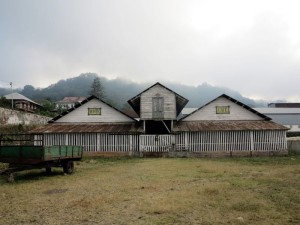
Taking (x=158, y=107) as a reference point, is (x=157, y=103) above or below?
above

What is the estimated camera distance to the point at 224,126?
102ft

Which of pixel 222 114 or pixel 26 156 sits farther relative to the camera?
pixel 222 114

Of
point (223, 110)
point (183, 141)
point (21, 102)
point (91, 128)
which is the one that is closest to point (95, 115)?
point (91, 128)

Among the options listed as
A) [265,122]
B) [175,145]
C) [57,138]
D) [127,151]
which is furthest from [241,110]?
[57,138]

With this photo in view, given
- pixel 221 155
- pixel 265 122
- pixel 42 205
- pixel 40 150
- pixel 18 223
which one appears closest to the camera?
pixel 18 223

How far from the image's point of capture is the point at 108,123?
33.4 metres

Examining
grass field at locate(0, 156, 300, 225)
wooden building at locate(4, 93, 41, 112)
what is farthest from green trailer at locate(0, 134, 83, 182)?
wooden building at locate(4, 93, 41, 112)

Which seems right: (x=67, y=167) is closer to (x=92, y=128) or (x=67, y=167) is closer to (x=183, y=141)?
(x=92, y=128)

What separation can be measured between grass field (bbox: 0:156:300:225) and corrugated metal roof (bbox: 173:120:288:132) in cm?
1532

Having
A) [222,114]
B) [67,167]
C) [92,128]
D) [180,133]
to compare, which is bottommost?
[67,167]

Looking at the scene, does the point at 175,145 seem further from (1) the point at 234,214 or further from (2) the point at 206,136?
(1) the point at 234,214

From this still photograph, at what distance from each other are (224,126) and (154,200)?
22138mm

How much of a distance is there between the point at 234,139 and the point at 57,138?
54.0 feet

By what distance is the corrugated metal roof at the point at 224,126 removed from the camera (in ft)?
99.1
